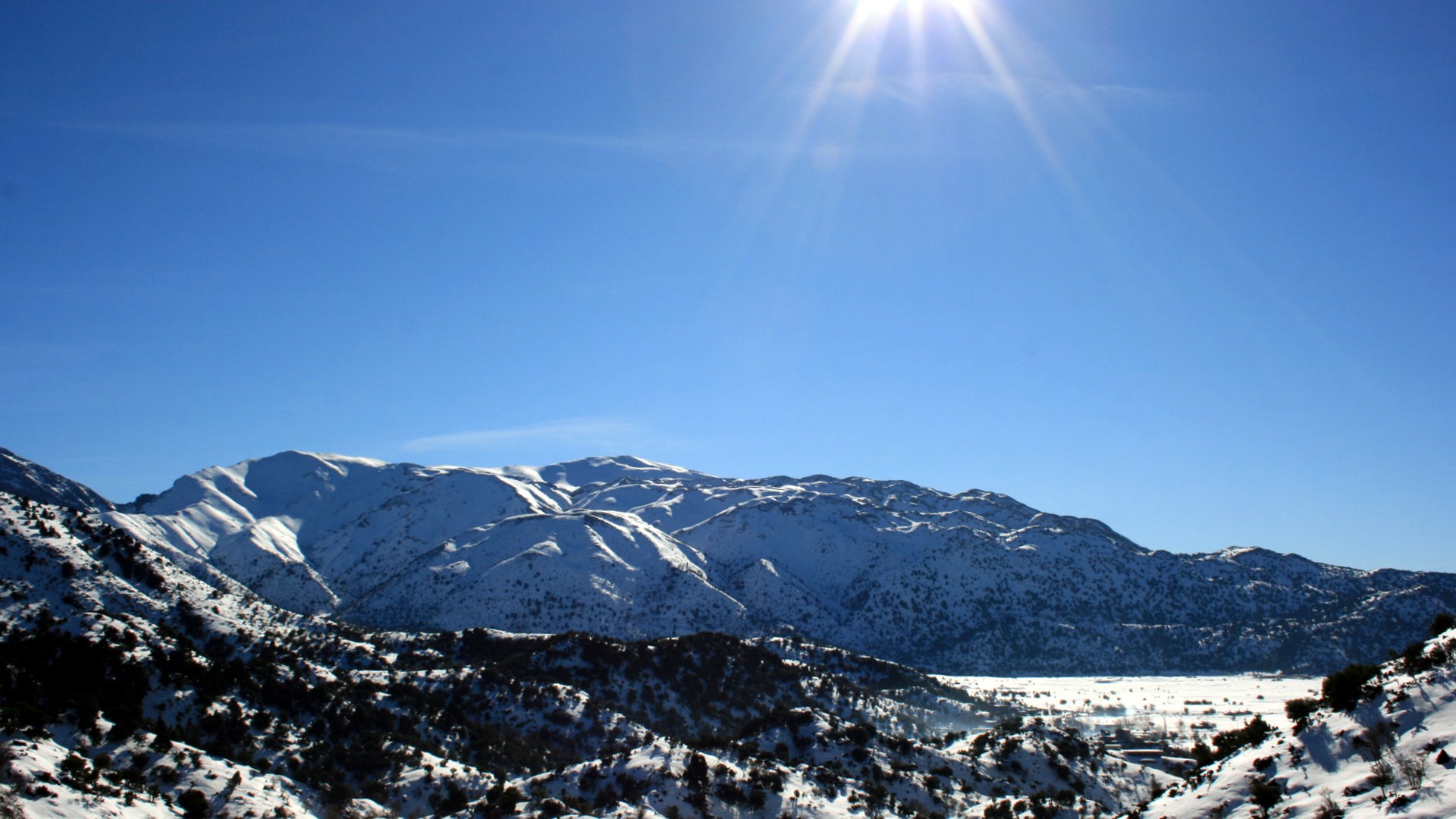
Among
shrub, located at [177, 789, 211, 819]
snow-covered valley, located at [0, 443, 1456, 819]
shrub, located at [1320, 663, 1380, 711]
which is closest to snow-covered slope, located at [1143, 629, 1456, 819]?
snow-covered valley, located at [0, 443, 1456, 819]

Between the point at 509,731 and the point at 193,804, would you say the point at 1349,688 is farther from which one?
the point at 509,731

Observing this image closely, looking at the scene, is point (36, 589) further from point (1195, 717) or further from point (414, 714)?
point (1195, 717)

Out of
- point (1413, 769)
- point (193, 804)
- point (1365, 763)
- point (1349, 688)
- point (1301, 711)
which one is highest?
point (1349, 688)

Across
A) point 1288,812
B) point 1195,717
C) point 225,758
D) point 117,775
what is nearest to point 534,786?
point 225,758

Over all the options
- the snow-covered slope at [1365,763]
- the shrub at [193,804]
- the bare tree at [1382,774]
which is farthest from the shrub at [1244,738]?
the shrub at [193,804]

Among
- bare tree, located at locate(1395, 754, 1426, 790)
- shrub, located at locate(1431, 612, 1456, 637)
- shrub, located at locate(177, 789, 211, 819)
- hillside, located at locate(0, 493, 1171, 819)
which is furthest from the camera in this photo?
hillside, located at locate(0, 493, 1171, 819)

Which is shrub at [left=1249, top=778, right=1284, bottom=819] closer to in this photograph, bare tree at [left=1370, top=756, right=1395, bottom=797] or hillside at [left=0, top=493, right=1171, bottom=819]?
bare tree at [left=1370, top=756, right=1395, bottom=797]

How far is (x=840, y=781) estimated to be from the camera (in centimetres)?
7475

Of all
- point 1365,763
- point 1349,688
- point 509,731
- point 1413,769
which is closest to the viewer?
point 1413,769

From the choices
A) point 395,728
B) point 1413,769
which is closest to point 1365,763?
point 1413,769

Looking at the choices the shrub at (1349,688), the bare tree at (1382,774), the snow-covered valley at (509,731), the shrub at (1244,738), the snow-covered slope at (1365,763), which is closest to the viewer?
the snow-covered slope at (1365,763)

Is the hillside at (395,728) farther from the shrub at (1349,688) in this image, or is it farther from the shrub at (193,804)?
the shrub at (1349,688)

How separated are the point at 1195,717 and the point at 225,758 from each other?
158 metres

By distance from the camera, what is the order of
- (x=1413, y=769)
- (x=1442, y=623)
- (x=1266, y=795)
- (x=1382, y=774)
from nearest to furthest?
1. (x=1413, y=769)
2. (x=1382, y=774)
3. (x=1266, y=795)
4. (x=1442, y=623)
